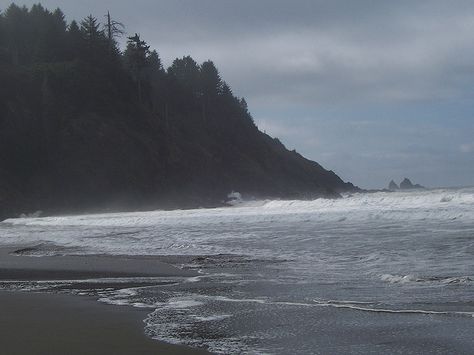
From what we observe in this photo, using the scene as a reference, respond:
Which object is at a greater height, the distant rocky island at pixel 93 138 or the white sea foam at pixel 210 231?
the distant rocky island at pixel 93 138

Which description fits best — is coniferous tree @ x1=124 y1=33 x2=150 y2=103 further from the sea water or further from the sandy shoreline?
the sandy shoreline

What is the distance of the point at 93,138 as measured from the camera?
44.8 meters

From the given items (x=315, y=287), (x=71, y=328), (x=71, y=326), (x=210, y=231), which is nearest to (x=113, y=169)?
(x=210, y=231)

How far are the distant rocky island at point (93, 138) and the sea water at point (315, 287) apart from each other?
24385 millimetres

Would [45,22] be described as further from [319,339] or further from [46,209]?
[319,339]

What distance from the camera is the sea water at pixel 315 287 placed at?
5.75 meters

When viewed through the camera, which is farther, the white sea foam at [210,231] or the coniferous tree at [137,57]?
the coniferous tree at [137,57]

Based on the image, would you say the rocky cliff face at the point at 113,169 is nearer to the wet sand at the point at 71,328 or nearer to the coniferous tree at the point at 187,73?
the coniferous tree at the point at 187,73

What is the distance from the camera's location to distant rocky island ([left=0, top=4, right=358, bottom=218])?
42.3 metres

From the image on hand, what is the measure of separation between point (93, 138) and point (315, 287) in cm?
3852

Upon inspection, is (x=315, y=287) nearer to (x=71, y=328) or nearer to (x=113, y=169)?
(x=71, y=328)

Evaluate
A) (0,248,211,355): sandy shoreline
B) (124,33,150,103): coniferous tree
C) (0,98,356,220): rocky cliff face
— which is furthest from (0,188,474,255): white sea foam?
(124,33,150,103): coniferous tree

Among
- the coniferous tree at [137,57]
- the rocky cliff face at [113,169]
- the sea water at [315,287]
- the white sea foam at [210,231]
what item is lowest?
the sea water at [315,287]

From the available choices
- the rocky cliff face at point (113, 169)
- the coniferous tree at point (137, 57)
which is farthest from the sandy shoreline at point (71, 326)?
the coniferous tree at point (137, 57)
